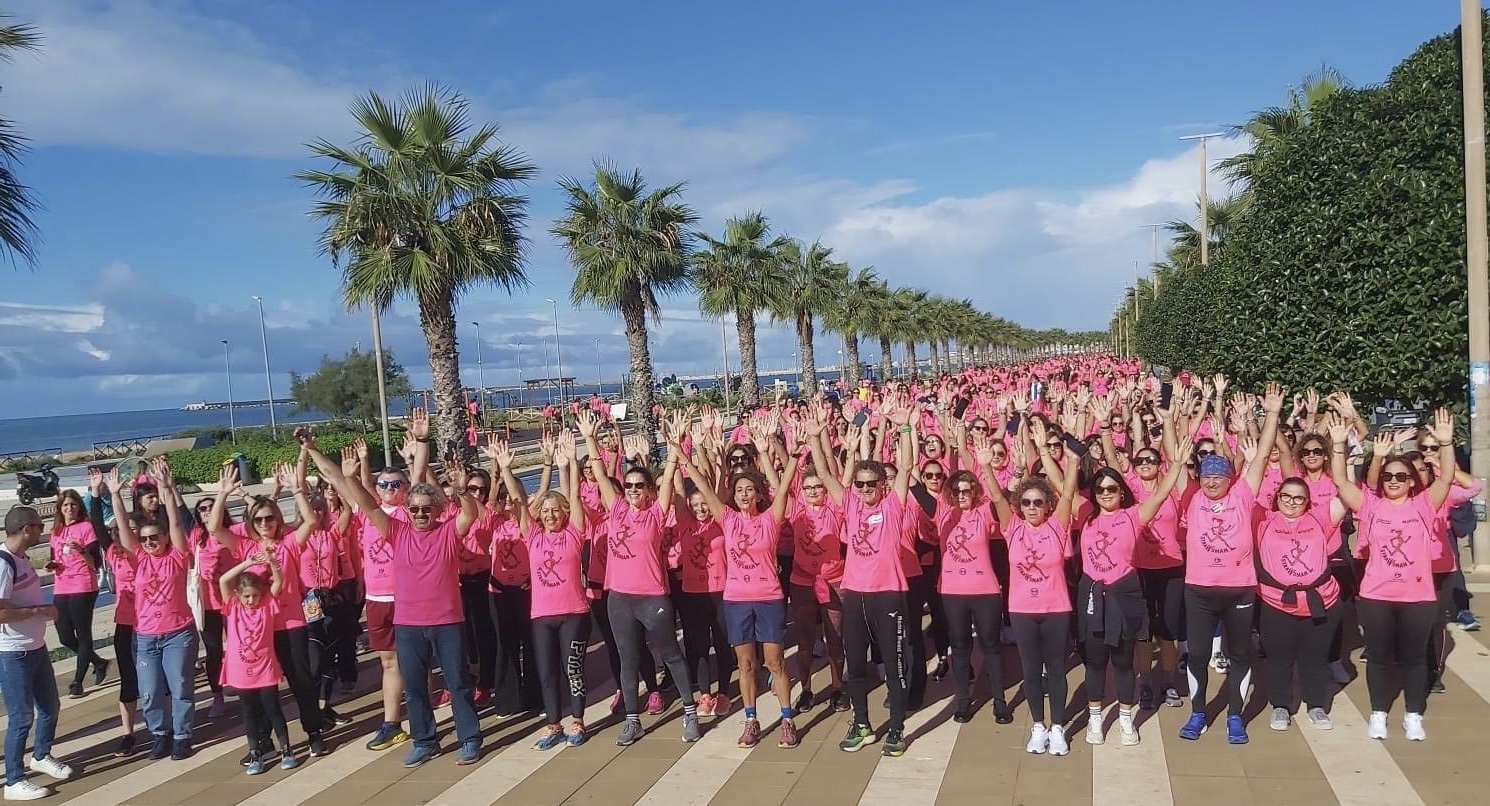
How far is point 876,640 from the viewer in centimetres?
546

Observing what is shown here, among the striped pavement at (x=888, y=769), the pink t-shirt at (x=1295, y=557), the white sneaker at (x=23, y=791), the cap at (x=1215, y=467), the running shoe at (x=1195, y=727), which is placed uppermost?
the cap at (x=1215, y=467)

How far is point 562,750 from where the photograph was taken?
5789 mm

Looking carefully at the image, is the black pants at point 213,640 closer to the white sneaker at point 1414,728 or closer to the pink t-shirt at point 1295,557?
the pink t-shirt at point 1295,557

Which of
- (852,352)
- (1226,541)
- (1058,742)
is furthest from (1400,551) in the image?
(852,352)

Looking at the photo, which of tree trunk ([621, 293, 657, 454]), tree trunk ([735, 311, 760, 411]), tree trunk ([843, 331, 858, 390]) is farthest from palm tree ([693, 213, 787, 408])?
tree trunk ([843, 331, 858, 390])

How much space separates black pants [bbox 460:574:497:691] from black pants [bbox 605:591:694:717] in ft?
3.67

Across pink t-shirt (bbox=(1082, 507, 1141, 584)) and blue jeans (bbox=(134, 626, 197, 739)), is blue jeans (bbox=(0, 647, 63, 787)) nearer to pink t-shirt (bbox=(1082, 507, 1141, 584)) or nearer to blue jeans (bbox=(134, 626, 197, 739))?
blue jeans (bbox=(134, 626, 197, 739))

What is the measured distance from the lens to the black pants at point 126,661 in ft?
20.5

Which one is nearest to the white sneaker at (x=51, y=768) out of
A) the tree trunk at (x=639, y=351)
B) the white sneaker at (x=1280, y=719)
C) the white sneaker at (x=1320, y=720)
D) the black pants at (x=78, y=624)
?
the black pants at (x=78, y=624)

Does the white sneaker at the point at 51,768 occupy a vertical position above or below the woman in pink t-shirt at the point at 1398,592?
below

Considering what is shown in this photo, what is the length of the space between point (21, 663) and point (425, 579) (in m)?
2.21

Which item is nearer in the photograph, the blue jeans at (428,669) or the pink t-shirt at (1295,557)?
the pink t-shirt at (1295,557)

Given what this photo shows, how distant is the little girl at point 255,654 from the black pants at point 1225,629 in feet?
16.6

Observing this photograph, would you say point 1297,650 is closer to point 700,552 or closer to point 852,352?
point 700,552
